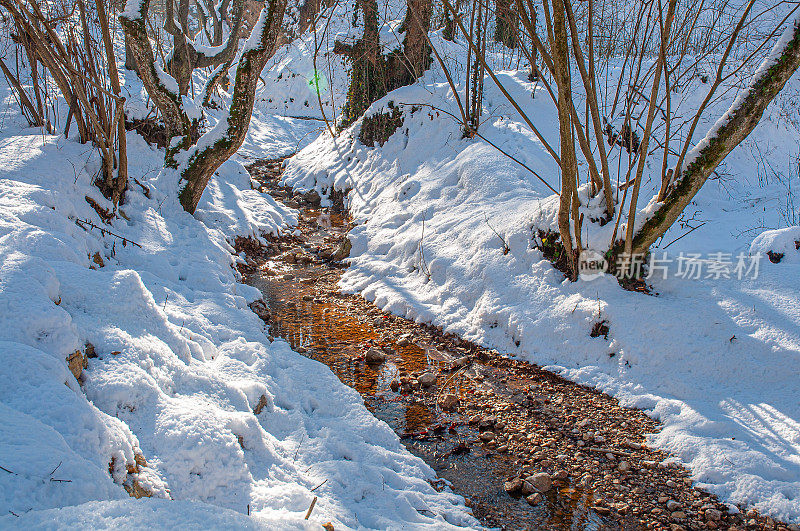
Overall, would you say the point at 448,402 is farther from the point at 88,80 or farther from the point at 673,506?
the point at 88,80

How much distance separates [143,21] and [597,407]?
710 centimetres

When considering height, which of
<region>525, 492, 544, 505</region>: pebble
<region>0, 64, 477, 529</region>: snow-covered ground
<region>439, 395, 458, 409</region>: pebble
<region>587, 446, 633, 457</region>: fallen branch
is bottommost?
<region>525, 492, 544, 505</region>: pebble

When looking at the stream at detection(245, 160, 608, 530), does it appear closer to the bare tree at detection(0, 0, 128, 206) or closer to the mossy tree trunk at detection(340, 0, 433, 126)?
the bare tree at detection(0, 0, 128, 206)

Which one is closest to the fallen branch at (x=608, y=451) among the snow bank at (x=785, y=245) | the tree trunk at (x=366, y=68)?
the snow bank at (x=785, y=245)

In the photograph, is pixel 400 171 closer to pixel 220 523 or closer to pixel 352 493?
pixel 352 493

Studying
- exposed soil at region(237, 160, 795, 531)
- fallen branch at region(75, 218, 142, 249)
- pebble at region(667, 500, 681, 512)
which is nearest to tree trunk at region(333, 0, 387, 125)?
exposed soil at region(237, 160, 795, 531)

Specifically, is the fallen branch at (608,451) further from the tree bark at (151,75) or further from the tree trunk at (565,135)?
the tree bark at (151,75)

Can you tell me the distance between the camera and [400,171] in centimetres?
827

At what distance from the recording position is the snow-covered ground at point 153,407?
1.66m

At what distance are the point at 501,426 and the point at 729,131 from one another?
2829 millimetres

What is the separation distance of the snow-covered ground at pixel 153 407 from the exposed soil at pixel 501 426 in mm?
286

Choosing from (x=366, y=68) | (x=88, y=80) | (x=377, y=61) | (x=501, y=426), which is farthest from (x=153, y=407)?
(x=366, y=68)

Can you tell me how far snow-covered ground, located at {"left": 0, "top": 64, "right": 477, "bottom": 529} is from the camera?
1659mm

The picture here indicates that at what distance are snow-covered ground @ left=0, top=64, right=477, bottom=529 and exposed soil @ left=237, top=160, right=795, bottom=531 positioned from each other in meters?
0.29
